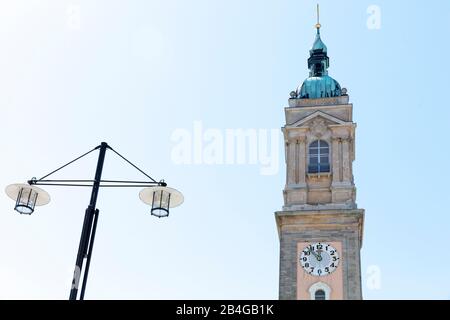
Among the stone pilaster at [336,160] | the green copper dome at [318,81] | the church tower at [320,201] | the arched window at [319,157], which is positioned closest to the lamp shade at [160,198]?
the church tower at [320,201]

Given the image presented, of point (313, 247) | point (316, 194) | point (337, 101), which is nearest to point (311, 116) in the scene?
point (337, 101)

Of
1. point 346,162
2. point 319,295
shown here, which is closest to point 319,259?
point 319,295

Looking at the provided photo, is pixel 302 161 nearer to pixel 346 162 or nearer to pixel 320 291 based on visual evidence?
pixel 346 162

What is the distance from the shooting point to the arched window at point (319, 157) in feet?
141

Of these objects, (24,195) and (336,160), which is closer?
(24,195)

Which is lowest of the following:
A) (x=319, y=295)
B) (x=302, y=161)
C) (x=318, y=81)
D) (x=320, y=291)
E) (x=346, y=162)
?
(x=319, y=295)

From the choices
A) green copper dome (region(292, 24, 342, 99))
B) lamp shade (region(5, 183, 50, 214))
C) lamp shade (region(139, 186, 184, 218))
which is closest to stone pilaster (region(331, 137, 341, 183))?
green copper dome (region(292, 24, 342, 99))

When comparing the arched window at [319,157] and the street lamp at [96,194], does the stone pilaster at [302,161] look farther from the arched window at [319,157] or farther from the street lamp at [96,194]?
the street lamp at [96,194]

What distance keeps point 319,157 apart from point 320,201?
342 centimetres

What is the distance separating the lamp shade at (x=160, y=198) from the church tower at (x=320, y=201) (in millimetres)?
24013

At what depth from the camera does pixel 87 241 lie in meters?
13.1

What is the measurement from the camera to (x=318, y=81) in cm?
4775
